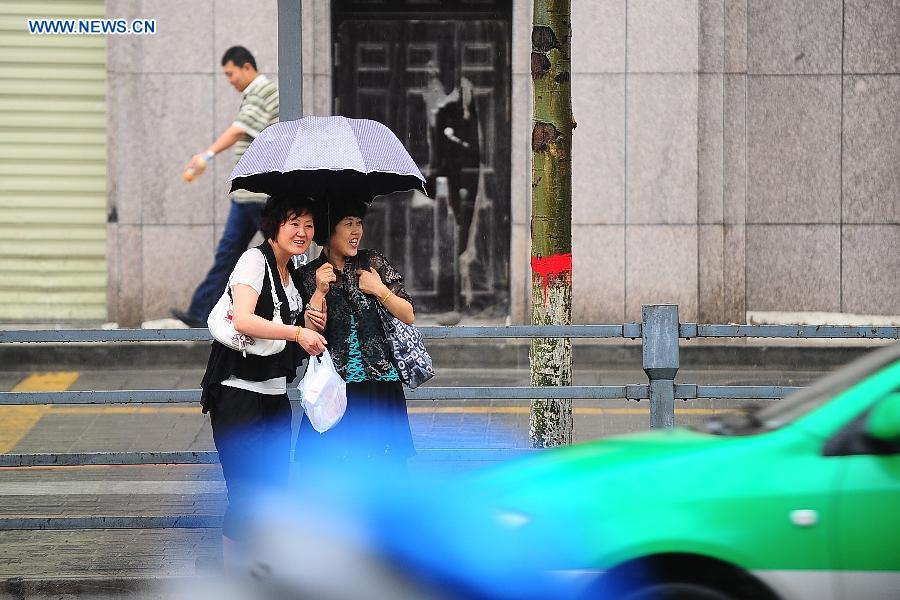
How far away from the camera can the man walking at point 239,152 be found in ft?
39.9

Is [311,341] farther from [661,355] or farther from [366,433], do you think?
[661,355]

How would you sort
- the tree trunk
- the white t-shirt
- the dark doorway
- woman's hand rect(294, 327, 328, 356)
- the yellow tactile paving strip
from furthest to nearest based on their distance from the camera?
the dark doorway, the yellow tactile paving strip, the tree trunk, the white t-shirt, woman's hand rect(294, 327, 328, 356)

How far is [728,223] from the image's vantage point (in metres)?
13.6

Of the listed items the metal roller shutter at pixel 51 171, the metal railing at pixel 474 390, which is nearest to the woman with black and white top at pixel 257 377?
the metal railing at pixel 474 390

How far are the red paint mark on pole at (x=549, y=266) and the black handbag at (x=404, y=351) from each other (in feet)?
5.23

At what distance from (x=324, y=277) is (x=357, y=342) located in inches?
12.9

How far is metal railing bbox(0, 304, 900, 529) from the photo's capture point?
6.69m

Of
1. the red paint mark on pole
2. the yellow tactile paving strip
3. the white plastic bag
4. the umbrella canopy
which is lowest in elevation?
the yellow tactile paving strip

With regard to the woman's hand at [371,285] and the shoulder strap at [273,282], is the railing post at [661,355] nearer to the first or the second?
the woman's hand at [371,285]

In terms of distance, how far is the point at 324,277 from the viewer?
594 cm

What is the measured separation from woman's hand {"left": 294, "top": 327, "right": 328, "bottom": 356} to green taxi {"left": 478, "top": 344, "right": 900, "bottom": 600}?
142cm

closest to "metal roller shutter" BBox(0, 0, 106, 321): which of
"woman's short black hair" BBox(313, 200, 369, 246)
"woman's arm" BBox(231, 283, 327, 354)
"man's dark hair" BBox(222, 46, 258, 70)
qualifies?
"man's dark hair" BBox(222, 46, 258, 70)

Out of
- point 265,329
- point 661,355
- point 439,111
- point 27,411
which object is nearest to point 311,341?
point 265,329

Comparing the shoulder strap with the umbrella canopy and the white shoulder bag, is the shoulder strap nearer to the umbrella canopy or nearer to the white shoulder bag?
the white shoulder bag
